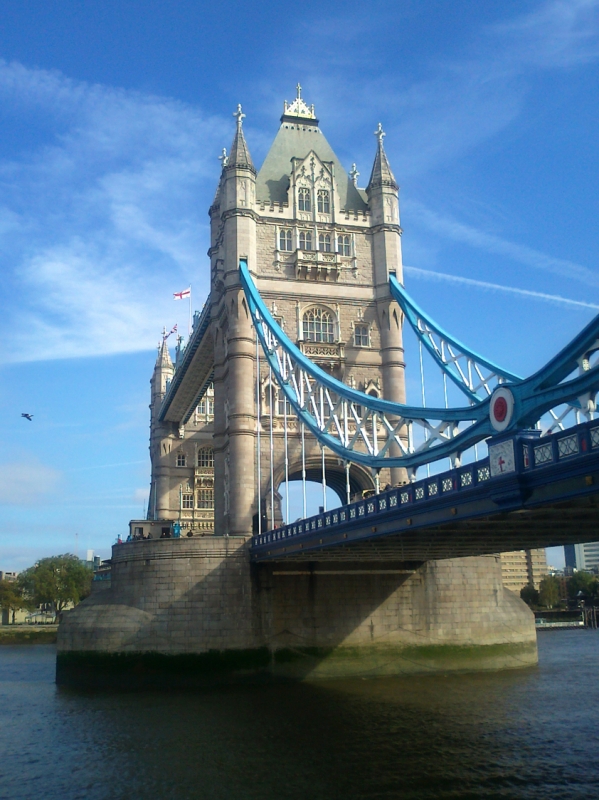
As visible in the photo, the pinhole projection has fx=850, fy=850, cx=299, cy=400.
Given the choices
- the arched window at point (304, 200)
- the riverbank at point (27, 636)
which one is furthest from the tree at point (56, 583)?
the arched window at point (304, 200)

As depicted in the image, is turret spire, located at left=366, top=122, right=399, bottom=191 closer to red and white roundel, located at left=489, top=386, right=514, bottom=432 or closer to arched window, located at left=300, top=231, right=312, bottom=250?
arched window, located at left=300, top=231, right=312, bottom=250

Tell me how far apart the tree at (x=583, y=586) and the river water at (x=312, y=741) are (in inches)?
3518

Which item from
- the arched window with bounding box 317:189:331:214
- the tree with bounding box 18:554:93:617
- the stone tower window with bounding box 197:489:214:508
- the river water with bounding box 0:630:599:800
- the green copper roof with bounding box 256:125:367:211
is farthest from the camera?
the tree with bounding box 18:554:93:617

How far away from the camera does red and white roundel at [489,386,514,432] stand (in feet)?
63.2

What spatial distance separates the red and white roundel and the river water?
794 centimetres

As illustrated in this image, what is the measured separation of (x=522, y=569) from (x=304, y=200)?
7920 cm

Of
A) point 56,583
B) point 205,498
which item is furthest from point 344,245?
point 56,583

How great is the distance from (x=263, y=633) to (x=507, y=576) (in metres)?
79.5

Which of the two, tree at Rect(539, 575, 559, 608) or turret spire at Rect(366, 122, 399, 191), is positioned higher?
turret spire at Rect(366, 122, 399, 191)

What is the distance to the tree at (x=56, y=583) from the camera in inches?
3440

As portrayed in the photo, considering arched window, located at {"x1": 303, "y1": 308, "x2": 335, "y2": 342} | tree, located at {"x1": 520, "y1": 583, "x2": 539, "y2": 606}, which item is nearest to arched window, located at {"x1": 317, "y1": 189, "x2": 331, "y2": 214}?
arched window, located at {"x1": 303, "y1": 308, "x2": 335, "y2": 342}

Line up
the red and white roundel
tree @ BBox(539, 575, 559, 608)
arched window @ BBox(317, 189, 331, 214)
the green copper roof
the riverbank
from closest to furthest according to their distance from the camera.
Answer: the red and white roundel
arched window @ BBox(317, 189, 331, 214)
the green copper roof
the riverbank
tree @ BBox(539, 575, 559, 608)

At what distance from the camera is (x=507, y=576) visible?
4331 inches

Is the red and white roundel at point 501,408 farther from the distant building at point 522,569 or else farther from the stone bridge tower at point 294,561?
the distant building at point 522,569
